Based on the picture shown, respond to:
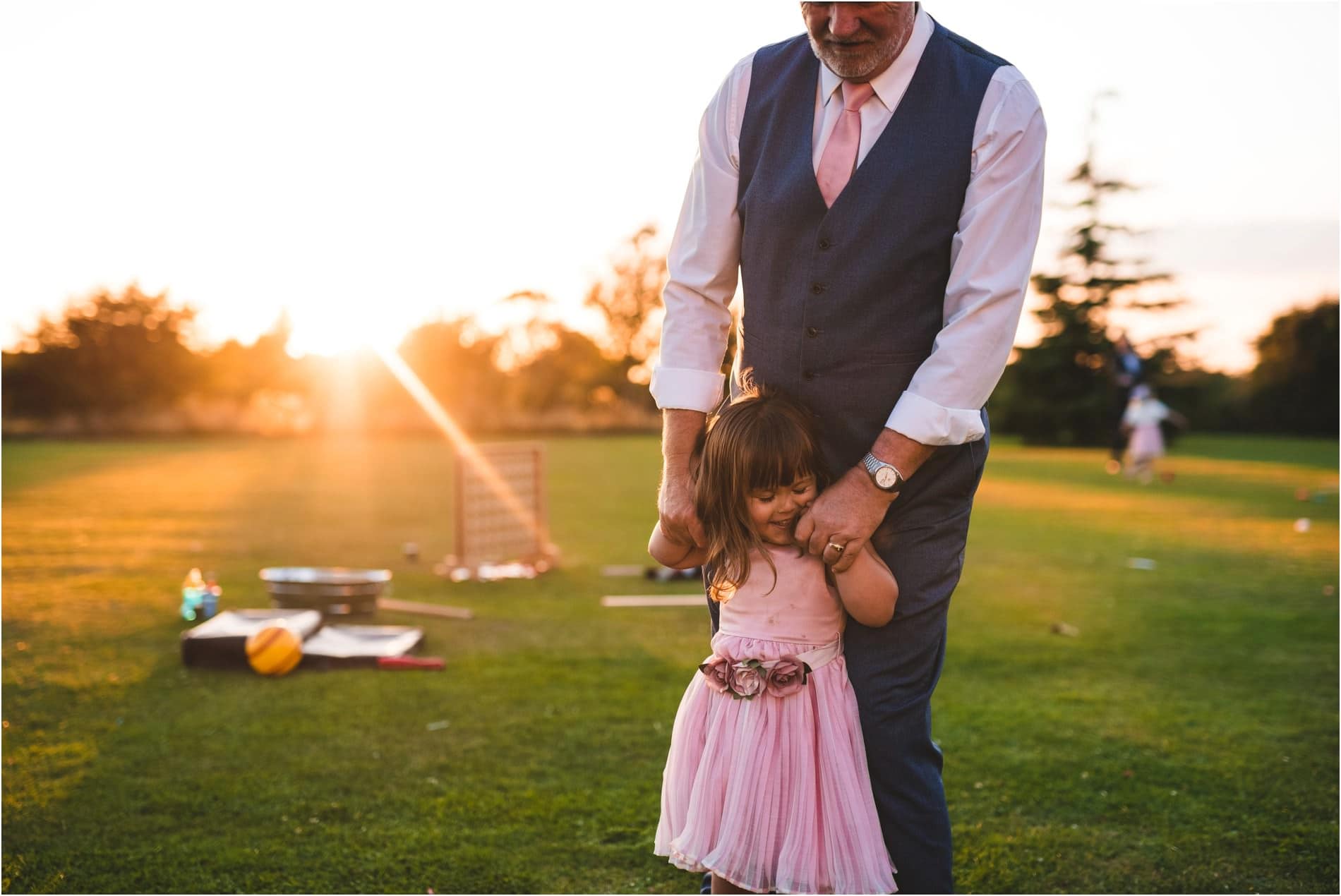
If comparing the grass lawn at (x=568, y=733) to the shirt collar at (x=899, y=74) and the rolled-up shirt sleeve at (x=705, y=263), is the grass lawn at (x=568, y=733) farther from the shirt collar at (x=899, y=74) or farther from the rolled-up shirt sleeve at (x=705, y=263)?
the shirt collar at (x=899, y=74)

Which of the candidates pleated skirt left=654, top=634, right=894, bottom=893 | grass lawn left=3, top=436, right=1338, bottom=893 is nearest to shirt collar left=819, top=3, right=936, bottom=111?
pleated skirt left=654, top=634, right=894, bottom=893

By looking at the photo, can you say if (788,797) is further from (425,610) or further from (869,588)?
(425,610)

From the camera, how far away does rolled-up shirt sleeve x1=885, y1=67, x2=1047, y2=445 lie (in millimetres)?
1975

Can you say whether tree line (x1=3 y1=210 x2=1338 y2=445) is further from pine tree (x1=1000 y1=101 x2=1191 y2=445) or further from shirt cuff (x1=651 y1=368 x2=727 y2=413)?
shirt cuff (x1=651 y1=368 x2=727 y2=413)

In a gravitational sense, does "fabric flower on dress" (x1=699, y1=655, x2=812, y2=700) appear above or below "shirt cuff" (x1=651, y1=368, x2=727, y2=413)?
below

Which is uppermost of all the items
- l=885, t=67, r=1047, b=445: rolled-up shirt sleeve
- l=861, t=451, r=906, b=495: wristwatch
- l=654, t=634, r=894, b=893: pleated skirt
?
l=885, t=67, r=1047, b=445: rolled-up shirt sleeve

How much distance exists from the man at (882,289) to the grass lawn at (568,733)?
116 cm

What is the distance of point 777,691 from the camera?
2.17m

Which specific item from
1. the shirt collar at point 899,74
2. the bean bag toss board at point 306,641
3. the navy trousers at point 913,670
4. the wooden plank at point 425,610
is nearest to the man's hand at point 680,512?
the navy trousers at point 913,670

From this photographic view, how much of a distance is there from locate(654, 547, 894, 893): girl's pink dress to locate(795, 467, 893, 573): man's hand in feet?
0.46

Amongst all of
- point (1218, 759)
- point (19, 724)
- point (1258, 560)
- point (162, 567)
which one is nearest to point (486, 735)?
point (19, 724)

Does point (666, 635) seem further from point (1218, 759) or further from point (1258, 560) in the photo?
point (1258, 560)

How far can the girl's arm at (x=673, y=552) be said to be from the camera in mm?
2316

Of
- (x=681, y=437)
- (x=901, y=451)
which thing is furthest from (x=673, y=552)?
(x=901, y=451)
